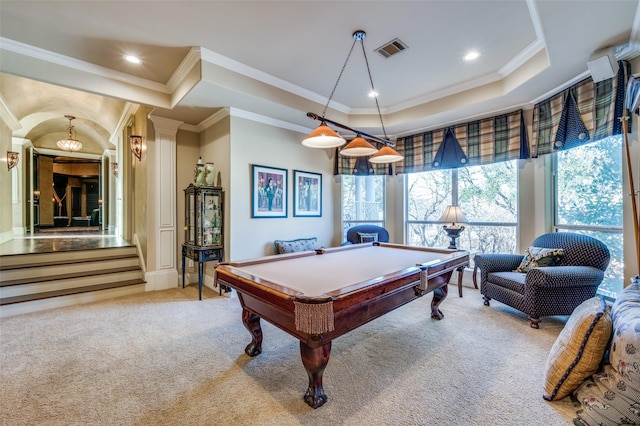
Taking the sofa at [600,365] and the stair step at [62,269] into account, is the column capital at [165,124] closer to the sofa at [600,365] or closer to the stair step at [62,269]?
the stair step at [62,269]

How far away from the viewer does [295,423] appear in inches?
60.4

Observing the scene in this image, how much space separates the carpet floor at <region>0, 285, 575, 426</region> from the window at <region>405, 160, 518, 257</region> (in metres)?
1.48

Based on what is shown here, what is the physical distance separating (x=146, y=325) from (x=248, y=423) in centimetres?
198

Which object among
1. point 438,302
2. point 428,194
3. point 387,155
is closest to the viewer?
point 387,155

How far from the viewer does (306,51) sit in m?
2.91

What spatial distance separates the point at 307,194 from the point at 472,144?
110 inches

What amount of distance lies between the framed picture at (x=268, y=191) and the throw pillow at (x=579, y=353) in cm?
354

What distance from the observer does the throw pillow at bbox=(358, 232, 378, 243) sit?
4.61 m

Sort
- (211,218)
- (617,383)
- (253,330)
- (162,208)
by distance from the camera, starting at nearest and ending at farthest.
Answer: (617,383)
(253,330)
(211,218)
(162,208)

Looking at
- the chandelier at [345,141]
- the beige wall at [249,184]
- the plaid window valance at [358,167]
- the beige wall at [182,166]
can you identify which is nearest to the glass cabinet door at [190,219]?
the beige wall at [182,166]

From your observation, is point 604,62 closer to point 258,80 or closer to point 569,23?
point 569,23

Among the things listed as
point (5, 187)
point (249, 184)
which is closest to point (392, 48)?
point (249, 184)

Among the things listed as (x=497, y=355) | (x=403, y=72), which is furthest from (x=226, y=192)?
(x=497, y=355)

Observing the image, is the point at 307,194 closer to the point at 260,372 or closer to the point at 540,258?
the point at 260,372
